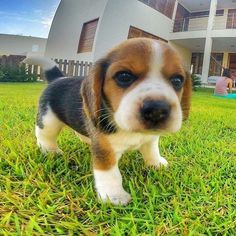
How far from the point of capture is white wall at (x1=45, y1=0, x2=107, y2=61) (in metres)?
20.5

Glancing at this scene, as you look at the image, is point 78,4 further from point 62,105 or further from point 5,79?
point 62,105

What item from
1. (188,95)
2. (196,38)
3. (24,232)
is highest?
(196,38)

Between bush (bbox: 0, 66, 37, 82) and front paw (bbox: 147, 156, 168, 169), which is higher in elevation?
bush (bbox: 0, 66, 37, 82)

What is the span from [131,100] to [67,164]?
3.29 feet

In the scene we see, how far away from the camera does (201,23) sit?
92.7 feet

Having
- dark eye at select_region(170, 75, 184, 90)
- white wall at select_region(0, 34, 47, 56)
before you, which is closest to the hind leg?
dark eye at select_region(170, 75, 184, 90)

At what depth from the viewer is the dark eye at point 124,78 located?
70.2 inches

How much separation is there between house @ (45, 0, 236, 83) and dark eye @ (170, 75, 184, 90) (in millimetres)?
13422

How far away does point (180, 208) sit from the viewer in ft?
6.34

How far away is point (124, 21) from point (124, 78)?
20613 millimetres

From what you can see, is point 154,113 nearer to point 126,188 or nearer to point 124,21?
point 126,188

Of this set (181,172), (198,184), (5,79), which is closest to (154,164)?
(181,172)

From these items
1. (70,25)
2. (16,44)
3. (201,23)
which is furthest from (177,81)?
(201,23)

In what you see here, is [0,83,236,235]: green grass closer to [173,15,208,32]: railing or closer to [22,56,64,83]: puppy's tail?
[22,56,64,83]: puppy's tail
